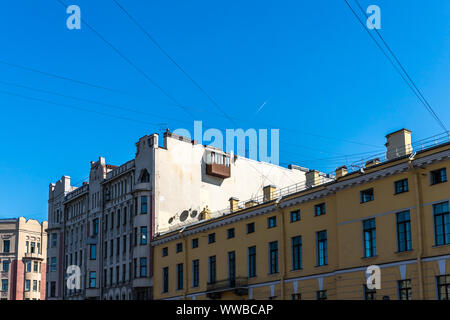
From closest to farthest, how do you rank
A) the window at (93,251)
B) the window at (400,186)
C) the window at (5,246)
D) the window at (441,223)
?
the window at (441,223) → the window at (400,186) → the window at (93,251) → the window at (5,246)

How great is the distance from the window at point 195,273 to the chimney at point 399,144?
64.8ft

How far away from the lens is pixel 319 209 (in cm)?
4169

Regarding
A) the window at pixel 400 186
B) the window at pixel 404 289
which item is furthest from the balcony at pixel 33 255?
the window at pixel 404 289

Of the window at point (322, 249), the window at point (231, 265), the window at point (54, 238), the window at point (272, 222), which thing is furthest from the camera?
the window at point (54, 238)

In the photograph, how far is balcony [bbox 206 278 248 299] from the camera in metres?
46.7

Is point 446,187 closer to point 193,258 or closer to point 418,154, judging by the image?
point 418,154

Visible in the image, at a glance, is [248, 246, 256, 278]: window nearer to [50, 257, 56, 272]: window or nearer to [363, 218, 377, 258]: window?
[363, 218, 377, 258]: window

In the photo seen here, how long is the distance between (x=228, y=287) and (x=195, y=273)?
533cm

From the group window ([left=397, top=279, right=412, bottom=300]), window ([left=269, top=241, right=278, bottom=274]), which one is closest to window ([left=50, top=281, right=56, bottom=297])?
window ([left=269, top=241, right=278, bottom=274])

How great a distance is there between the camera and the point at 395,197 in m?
36.0

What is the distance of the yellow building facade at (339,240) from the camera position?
34.0 metres
